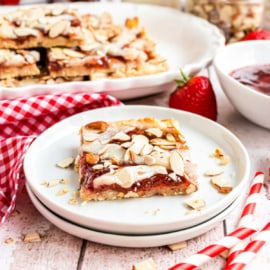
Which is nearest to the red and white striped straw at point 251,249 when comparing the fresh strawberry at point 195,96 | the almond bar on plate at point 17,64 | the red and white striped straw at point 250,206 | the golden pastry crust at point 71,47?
the red and white striped straw at point 250,206

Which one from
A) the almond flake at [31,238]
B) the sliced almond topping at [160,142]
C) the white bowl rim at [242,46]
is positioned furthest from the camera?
the white bowl rim at [242,46]

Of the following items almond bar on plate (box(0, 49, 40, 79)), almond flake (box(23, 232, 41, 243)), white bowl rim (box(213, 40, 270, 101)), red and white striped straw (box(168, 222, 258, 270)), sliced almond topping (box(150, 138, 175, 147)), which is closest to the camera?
red and white striped straw (box(168, 222, 258, 270))

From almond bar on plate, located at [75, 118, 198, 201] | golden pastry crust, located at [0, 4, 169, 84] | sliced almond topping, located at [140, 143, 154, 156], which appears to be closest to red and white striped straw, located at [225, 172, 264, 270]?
almond bar on plate, located at [75, 118, 198, 201]

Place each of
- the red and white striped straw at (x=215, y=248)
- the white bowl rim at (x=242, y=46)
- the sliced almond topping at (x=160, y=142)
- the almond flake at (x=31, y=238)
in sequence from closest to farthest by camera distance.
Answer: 1. the red and white striped straw at (x=215, y=248)
2. the almond flake at (x=31, y=238)
3. the sliced almond topping at (x=160, y=142)
4. the white bowl rim at (x=242, y=46)

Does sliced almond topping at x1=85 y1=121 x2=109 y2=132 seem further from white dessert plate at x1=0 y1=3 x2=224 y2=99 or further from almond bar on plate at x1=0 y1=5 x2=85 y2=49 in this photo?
almond bar on plate at x1=0 y1=5 x2=85 y2=49

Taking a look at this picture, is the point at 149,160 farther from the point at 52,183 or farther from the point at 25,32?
the point at 25,32

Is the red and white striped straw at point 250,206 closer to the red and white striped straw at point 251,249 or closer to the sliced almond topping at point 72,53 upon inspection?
the red and white striped straw at point 251,249

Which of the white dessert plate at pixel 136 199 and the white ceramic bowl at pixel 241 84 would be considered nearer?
the white dessert plate at pixel 136 199
